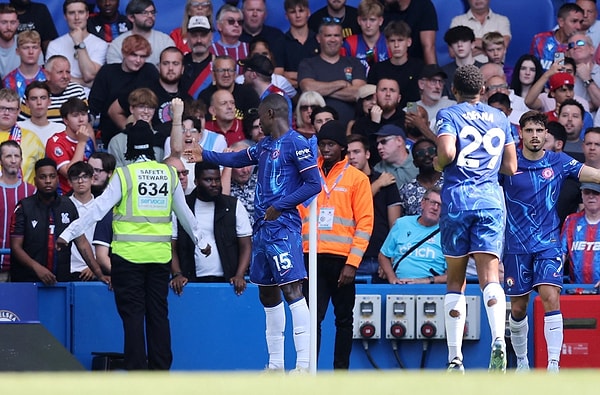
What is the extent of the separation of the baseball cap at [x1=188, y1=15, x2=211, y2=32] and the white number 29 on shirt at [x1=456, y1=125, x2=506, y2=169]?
5.95 metres

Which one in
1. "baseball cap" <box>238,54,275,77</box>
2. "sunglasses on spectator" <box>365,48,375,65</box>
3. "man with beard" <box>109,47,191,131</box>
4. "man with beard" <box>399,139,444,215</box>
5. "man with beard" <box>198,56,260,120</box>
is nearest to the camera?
"man with beard" <box>399,139,444,215</box>

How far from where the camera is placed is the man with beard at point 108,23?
14.8 m

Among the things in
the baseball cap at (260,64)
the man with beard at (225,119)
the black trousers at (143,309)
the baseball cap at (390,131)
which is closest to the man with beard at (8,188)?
→ the black trousers at (143,309)

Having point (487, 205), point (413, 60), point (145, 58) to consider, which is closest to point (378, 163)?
point (413, 60)

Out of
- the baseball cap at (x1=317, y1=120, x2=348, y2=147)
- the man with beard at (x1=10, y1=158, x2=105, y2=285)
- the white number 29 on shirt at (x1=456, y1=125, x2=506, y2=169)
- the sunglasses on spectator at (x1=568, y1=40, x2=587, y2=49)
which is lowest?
the man with beard at (x1=10, y1=158, x2=105, y2=285)

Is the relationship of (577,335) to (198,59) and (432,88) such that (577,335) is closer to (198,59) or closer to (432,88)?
(432,88)

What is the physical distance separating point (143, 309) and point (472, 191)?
323 cm

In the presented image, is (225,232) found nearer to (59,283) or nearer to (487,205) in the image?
(59,283)

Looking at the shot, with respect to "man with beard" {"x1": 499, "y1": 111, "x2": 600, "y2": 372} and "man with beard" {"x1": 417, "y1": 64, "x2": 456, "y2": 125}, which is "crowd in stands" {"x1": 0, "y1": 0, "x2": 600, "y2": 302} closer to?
"man with beard" {"x1": 417, "y1": 64, "x2": 456, "y2": 125}

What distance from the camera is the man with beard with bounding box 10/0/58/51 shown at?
14906 millimetres

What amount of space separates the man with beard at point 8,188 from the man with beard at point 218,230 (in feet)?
5.23

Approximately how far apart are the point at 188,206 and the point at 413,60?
Result: 4.10 metres

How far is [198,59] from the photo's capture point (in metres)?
14.3

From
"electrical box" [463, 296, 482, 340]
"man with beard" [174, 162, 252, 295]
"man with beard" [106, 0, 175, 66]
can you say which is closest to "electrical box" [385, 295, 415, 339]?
"electrical box" [463, 296, 482, 340]
